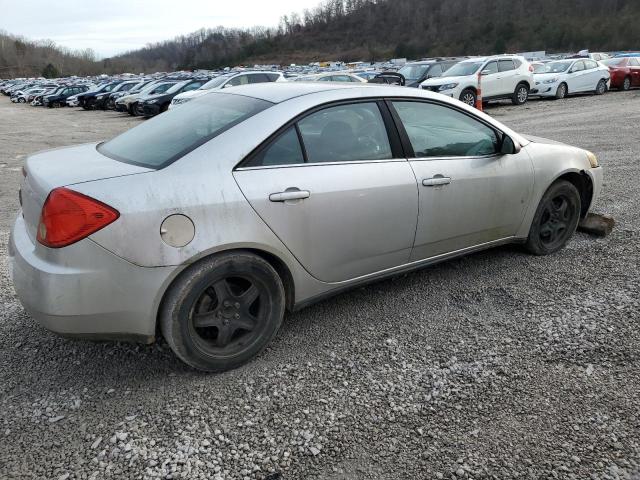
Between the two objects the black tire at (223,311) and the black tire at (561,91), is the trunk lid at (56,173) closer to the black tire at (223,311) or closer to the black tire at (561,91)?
the black tire at (223,311)

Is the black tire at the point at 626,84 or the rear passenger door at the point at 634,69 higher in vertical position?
the rear passenger door at the point at 634,69

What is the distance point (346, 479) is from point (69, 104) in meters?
37.8

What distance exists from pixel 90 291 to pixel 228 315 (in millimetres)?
723

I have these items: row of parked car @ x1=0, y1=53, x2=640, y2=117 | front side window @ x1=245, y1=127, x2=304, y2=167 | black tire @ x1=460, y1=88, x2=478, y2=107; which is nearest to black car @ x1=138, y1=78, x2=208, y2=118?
row of parked car @ x1=0, y1=53, x2=640, y2=117

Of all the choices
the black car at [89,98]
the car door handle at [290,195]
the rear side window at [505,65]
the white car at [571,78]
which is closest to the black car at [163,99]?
the black car at [89,98]

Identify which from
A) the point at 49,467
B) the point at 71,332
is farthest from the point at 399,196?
the point at 49,467

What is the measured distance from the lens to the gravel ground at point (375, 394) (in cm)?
233

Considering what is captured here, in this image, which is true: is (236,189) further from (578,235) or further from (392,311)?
(578,235)

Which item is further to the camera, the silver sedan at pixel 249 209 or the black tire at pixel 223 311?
the black tire at pixel 223 311

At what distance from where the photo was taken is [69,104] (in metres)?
34.8

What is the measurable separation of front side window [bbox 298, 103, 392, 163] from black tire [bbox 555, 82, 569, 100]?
18415mm

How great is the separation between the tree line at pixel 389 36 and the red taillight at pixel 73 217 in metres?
83.9

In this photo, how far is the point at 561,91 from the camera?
19469 millimetres

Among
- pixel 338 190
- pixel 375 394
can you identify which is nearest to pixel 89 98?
pixel 338 190
